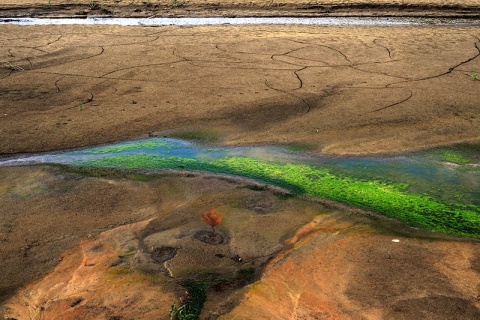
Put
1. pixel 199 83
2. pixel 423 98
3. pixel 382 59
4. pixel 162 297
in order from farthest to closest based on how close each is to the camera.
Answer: pixel 382 59, pixel 199 83, pixel 423 98, pixel 162 297

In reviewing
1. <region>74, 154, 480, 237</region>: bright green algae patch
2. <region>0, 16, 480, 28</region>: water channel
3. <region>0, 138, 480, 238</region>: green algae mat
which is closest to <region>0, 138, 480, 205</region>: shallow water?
<region>0, 138, 480, 238</region>: green algae mat

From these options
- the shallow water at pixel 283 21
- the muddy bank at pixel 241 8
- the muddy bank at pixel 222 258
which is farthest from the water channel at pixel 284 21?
the muddy bank at pixel 222 258

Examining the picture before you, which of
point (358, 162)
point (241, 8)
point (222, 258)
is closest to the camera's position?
point (222, 258)

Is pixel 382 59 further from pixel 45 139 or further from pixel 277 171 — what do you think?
pixel 45 139

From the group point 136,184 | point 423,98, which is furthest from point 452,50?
point 136,184

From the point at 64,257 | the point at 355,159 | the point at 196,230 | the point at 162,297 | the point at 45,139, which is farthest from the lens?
the point at 45,139

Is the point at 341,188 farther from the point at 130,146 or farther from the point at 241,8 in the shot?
the point at 241,8

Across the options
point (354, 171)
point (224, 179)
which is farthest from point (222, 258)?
point (354, 171)
